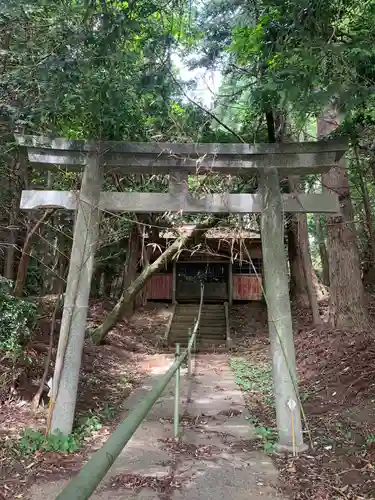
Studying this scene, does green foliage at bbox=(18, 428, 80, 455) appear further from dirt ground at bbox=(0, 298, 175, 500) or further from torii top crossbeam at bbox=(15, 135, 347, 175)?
torii top crossbeam at bbox=(15, 135, 347, 175)

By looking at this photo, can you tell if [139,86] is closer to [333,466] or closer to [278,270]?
[278,270]

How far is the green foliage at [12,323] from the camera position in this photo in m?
6.20

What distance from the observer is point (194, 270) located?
20641mm

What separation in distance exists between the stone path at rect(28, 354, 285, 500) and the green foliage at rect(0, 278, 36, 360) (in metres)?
1.97

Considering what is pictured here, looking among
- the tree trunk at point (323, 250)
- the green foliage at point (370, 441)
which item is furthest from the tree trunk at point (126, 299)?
the tree trunk at point (323, 250)

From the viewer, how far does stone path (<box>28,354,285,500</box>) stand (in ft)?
12.3

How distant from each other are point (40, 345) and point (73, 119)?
374 centimetres

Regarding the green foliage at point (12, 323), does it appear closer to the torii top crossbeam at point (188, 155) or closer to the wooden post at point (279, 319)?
the torii top crossbeam at point (188, 155)

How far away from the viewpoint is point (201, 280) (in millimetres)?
20281

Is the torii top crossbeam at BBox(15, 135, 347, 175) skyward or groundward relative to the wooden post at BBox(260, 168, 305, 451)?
skyward

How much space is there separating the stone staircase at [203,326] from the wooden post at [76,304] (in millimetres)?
9278

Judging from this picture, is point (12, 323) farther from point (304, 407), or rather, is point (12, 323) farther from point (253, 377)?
point (253, 377)

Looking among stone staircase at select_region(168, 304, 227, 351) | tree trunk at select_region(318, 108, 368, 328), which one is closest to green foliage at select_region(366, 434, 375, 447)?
tree trunk at select_region(318, 108, 368, 328)

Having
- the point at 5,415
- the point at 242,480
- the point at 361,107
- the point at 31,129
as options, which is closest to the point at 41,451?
the point at 5,415
